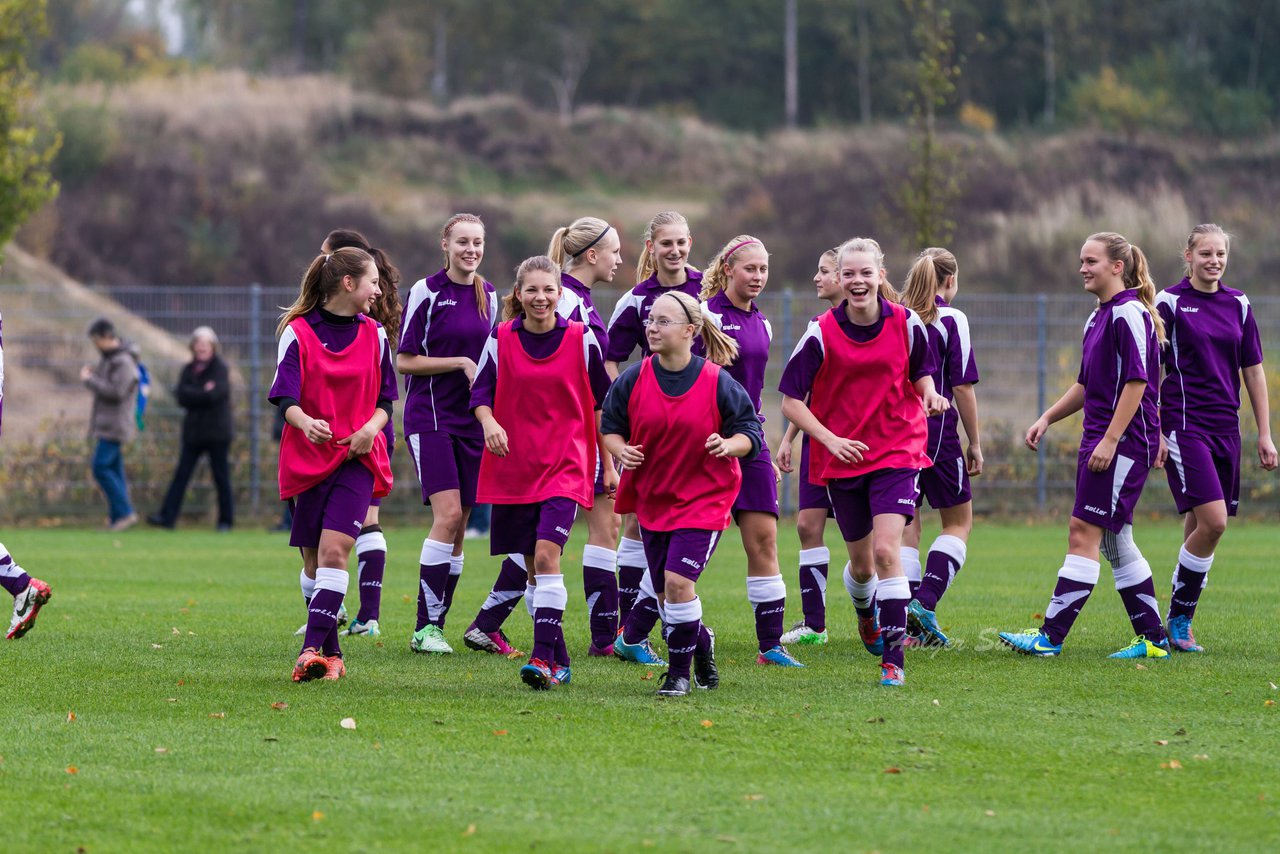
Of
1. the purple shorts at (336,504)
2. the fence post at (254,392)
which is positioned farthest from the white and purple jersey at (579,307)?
the fence post at (254,392)

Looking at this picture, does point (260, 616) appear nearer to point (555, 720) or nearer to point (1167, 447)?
point (555, 720)

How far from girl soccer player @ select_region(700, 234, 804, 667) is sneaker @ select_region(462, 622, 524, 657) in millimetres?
1241

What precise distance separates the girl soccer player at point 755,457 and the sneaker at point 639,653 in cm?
50

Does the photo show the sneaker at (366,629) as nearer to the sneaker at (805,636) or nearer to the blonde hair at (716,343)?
the sneaker at (805,636)

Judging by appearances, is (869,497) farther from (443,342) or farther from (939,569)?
(443,342)

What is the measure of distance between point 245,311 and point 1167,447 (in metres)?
12.9

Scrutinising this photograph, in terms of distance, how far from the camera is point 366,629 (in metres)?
9.09

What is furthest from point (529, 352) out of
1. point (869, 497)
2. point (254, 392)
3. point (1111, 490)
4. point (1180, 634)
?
point (254, 392)

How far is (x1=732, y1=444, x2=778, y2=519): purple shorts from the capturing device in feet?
24.7

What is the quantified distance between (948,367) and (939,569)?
1033 millimetres

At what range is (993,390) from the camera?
1981 centimetres

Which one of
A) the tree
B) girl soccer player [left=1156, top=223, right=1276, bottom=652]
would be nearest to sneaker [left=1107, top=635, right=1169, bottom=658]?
girl soccer player [left=1156, top=223, right=1276, bottom=652]

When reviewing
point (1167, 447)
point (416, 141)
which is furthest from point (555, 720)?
point (416, 141)

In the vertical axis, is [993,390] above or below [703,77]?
below
